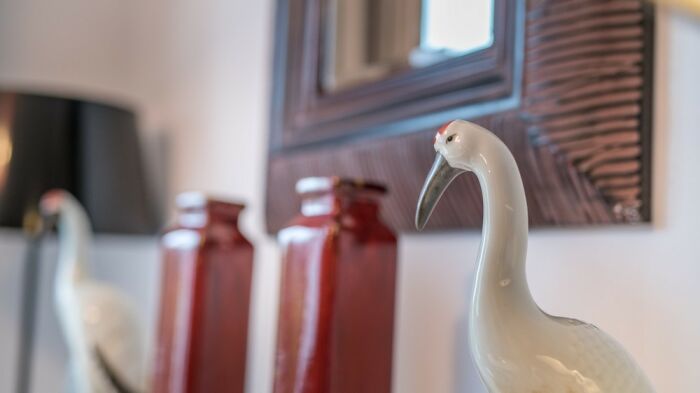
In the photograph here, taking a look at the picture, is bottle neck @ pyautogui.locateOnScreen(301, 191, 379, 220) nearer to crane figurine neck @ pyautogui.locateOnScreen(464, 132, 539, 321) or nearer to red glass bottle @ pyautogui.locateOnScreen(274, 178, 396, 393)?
red glass bottle @ pyautogui.locateOnScreen(274, 178, 396, 393)

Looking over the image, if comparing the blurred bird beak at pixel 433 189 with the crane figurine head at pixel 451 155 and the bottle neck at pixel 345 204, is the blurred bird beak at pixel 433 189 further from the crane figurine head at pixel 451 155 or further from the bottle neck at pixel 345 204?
the bottle neck at pixel 345 204

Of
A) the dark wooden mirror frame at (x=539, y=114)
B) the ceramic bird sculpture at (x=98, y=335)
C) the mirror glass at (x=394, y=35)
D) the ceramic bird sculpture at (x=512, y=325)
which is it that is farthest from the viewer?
the ceramic bird sculpture at (x=98, y=335)

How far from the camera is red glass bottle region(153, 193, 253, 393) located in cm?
65

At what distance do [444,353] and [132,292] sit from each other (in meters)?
0.72

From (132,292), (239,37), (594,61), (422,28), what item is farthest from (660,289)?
(132,292)

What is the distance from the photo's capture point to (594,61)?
49 centimetres

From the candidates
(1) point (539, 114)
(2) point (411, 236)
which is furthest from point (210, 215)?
(1) point (539, 114)

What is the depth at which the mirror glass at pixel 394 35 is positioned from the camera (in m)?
0.60

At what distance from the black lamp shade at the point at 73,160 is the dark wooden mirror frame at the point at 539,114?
402 mm

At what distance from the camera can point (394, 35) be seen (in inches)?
27.0

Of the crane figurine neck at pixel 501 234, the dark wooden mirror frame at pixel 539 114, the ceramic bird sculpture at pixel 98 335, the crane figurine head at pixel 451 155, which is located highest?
the dark wooden mirror frame at pixel 539 114

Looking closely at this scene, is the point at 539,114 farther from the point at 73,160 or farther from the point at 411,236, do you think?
the point at 73,160

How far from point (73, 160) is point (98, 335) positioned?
34cm

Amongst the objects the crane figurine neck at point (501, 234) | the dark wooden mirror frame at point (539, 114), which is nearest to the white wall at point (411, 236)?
the dark wooden mirror frame at point (539, 114)
